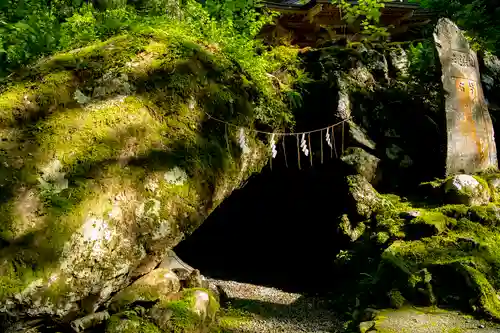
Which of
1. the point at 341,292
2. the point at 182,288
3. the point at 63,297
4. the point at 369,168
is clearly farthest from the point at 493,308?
the point at 63,297

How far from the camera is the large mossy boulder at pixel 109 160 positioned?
138 inches

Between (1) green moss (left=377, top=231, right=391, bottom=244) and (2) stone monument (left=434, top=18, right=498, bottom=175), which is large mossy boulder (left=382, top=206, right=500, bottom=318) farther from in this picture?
(2) stone monument (left=434, top=18, right=498, bottom=175)

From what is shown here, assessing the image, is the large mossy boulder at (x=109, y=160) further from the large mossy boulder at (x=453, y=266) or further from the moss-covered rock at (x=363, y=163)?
the moss-covered rock at (x=363, y=163)

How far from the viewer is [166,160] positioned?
4379 millimetres

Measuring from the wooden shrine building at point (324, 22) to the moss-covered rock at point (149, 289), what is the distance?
755cm

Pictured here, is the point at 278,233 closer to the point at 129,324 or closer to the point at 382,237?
the point at 382,237

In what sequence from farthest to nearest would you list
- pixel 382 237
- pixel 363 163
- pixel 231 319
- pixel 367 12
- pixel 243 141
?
pixel 367 12 → pixel 363 163 → pixel 382 237 → pixel 231 319 → pixel 243 141

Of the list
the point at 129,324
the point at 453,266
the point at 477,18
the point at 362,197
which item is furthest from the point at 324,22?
the point at 129,324

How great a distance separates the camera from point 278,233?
32.9 feet

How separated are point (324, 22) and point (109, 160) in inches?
372

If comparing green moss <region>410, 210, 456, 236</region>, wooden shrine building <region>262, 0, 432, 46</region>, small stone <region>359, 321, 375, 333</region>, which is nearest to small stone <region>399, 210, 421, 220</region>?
green moss <region>410, 210, 456, 236</region>

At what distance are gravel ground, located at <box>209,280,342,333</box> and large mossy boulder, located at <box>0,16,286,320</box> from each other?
206cm

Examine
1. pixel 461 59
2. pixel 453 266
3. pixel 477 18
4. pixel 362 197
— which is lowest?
pixel 453 266

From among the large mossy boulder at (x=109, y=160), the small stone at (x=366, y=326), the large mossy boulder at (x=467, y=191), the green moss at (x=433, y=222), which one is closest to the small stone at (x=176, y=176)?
the large mossy boulder at (x=109, y=160)
